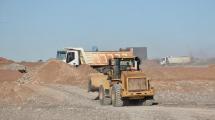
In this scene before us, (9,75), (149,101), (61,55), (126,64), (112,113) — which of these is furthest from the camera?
(9,75)

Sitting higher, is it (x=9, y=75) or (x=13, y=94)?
(x=9, y=75)

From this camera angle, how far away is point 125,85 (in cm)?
2319

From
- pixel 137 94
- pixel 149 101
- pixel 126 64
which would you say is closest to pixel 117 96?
pixel 137 94

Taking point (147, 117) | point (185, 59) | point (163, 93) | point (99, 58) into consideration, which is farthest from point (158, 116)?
point (185, 59)

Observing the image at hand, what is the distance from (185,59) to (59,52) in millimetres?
52494

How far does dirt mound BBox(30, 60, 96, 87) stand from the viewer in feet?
154

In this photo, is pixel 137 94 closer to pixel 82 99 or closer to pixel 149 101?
pixel 149 101

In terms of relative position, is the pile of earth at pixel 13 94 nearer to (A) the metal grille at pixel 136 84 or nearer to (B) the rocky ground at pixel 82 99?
(B) the rocky ground at pixel 82 99

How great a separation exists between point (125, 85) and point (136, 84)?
513 millimetres

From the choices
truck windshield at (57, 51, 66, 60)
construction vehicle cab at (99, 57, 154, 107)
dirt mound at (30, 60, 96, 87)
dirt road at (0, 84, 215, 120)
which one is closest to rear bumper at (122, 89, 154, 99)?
construction vehicle cab at (99, 57, 154, 107)

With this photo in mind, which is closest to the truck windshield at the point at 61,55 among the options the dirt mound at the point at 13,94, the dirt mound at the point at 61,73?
the dirt mound at the point at 61,73

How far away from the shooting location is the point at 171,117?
18.0 metres

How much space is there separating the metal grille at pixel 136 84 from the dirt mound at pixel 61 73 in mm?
22671

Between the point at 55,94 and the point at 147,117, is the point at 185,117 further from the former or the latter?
the point at 55,94
